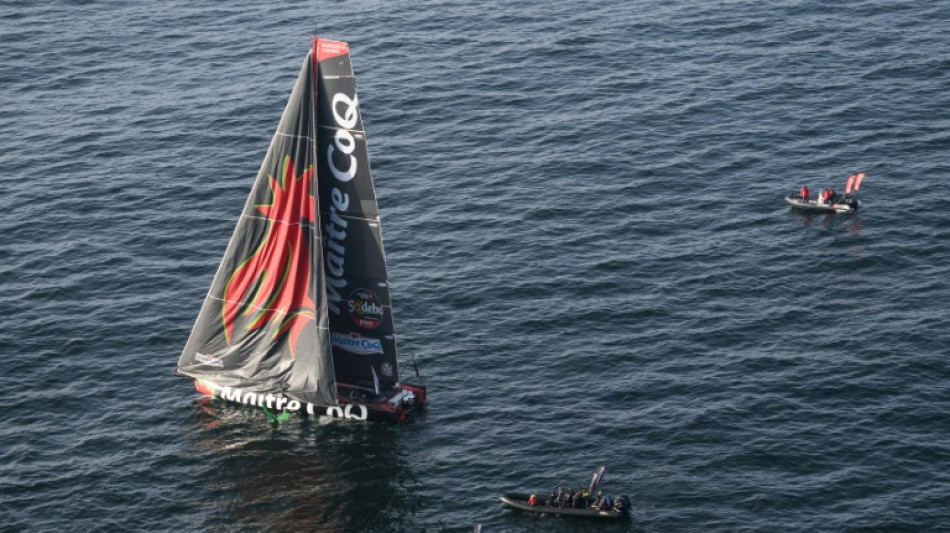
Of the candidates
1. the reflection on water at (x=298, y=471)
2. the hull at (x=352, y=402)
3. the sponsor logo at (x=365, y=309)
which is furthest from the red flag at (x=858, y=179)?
the reflection on water at (x=298, y=471)

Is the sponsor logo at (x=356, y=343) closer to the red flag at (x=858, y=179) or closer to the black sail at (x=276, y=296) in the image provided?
the black sail at (x=276, y=296)

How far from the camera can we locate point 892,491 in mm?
87312

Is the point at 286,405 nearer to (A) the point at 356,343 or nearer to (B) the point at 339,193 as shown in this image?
(A) the point at 356,343

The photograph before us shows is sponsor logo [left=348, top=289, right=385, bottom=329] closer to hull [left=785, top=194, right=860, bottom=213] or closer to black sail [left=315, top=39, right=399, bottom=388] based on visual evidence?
black sail [left=315, top=39, right=399, bottom=388]

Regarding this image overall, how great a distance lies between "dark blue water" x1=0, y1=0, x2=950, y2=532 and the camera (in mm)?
91000

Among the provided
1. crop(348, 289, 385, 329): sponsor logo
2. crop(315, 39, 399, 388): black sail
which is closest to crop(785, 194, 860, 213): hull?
crop(315, 39, 399, 388): black sail

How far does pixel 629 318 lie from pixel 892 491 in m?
27.9

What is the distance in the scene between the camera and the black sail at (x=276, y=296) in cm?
9444

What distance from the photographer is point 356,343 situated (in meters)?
99.4

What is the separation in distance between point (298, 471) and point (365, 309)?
1266cm

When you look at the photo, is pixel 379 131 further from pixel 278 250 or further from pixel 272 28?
pixel 278 250

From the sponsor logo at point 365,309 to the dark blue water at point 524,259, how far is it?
7.51m

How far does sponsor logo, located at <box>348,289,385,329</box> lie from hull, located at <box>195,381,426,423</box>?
508 cm

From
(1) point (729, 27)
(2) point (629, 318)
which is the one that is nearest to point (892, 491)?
(2) point (629, 318)
